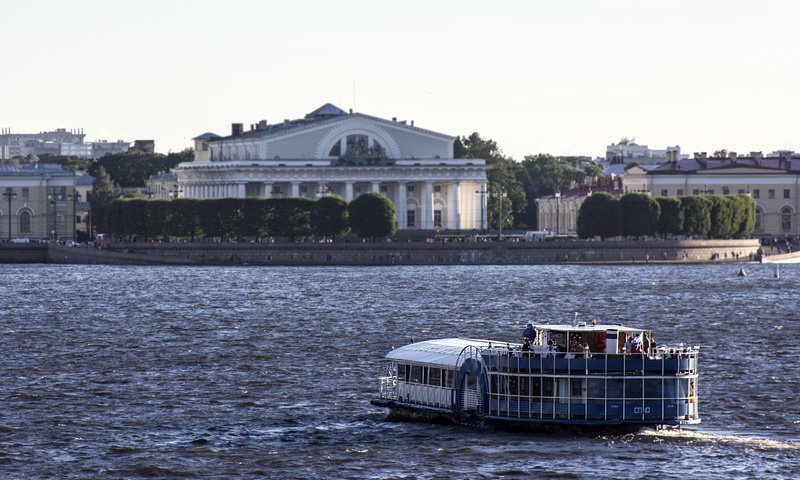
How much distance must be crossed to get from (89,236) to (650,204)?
40.7 m

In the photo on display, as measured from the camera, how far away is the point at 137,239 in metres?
120

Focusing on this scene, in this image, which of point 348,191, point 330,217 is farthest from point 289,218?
point 348,191

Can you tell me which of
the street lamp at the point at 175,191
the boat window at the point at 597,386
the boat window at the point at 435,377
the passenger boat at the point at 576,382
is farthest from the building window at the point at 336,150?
the boat window at the point at 597,386

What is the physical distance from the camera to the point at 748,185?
5586 inches

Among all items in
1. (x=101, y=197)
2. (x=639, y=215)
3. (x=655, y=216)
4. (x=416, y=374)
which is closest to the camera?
(x=416, y=374)

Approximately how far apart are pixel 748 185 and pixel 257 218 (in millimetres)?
40782

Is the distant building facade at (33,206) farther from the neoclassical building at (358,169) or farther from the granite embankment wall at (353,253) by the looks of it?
the granite embankment wall at (353,253)

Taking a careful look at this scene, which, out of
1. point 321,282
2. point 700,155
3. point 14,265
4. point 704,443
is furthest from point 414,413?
point 700,155

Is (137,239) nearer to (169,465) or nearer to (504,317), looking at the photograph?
(504,317)

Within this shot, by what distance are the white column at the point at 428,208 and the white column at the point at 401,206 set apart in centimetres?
141

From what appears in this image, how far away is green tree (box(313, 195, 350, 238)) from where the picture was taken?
11838 cm

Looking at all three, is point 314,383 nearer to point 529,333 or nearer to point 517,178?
point 529,333

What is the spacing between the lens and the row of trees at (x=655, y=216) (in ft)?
395

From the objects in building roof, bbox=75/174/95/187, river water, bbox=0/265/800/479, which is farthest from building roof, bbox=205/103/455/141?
river water, bbox=0/265/800/479
